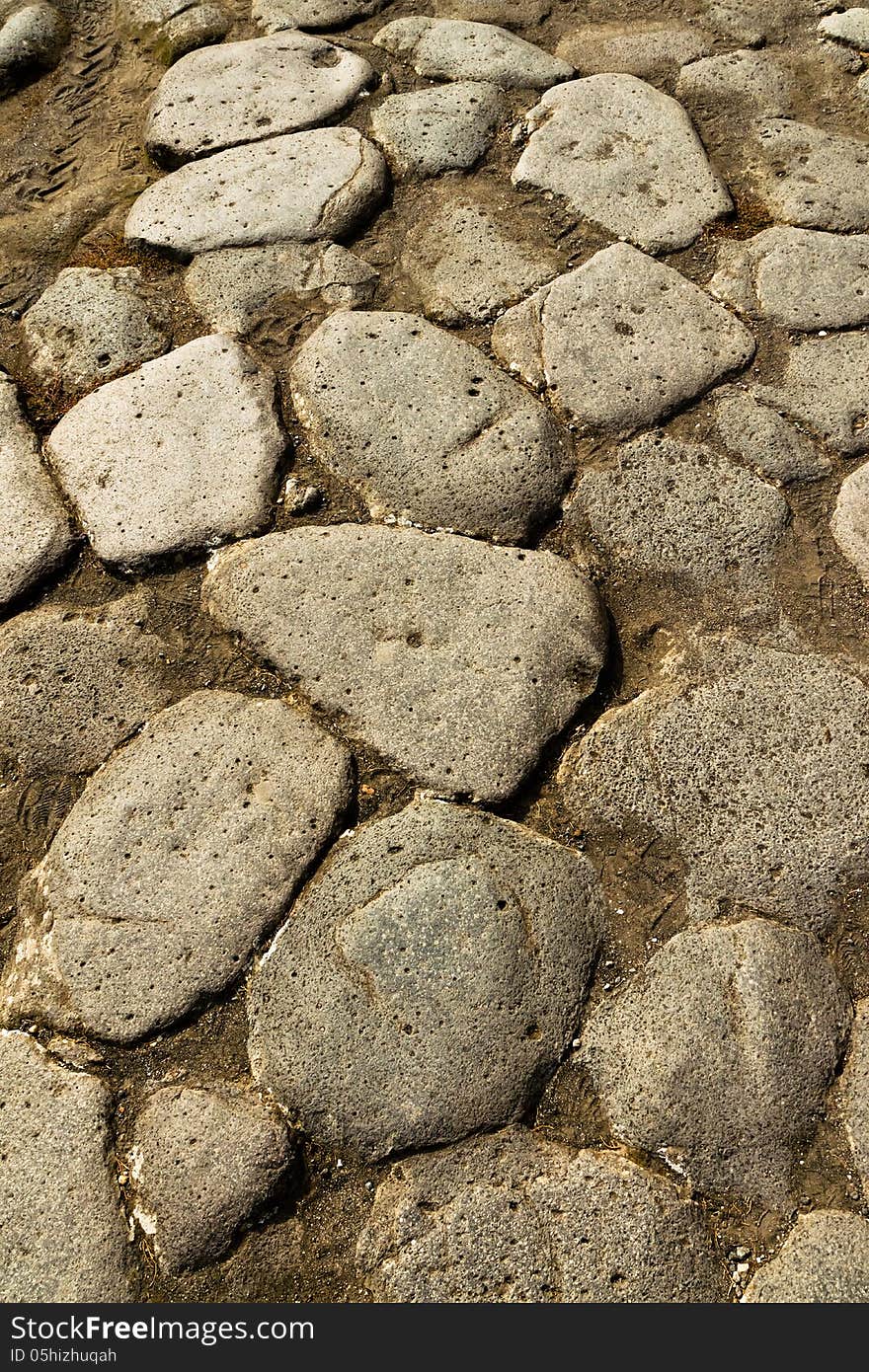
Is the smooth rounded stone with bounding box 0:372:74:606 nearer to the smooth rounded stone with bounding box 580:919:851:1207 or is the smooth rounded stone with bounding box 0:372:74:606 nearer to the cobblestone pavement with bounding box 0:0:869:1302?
the cobblestone pavement with bounding box 0:0:869:1302

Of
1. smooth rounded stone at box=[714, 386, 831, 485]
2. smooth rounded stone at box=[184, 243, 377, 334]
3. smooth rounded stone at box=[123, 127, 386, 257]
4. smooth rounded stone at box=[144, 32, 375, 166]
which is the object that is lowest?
smooth rounded stone at box=[714, 386, 831, 485]

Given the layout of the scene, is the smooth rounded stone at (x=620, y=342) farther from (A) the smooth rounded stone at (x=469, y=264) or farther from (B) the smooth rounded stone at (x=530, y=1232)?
(B) the smooth rounded stone at (x=530, y=1232)

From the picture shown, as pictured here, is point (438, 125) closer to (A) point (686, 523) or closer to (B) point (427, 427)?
(B) point (427, 427)

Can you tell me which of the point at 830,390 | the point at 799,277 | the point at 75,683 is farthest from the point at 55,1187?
the point at 799,277

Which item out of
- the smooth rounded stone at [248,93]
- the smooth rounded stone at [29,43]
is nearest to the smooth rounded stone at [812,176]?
the smooth rounded stone at [248,93]

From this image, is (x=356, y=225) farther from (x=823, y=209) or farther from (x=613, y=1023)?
(x=613, y=1023)

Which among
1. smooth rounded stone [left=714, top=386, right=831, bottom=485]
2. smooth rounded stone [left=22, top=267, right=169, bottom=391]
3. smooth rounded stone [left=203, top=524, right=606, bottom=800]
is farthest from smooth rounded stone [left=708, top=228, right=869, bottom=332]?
smooth rounded stone [left=22, top=267, right=169, bottom=391]

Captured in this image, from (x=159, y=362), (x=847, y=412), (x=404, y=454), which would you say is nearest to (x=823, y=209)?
(x=847, y=412)
